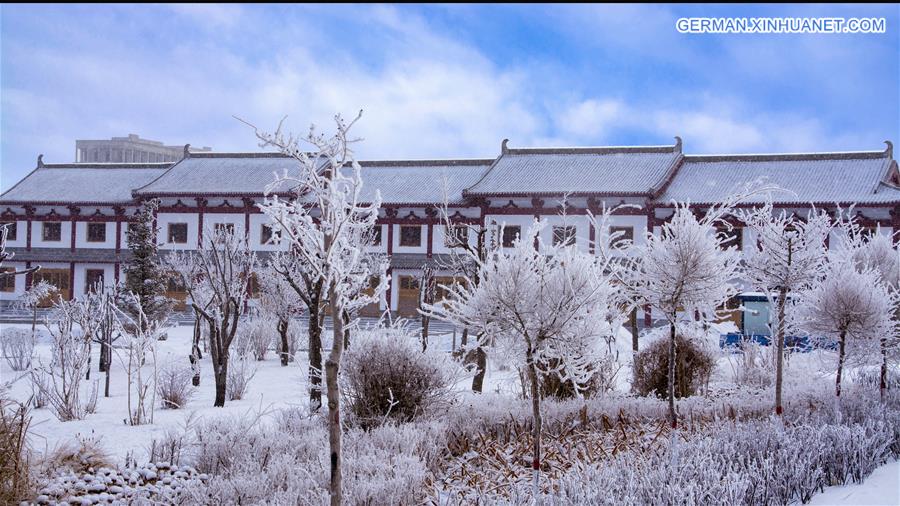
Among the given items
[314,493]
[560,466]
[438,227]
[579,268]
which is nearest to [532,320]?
[579,268]

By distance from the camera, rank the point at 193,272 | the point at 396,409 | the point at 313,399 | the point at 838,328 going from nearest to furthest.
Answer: the point at 396,409
the point at 313,399
the point at 838,328
the point at 193,272

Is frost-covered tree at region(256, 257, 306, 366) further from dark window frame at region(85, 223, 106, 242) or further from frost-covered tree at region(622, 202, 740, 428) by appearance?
dark window frame at region(85, 223, 106, 242)

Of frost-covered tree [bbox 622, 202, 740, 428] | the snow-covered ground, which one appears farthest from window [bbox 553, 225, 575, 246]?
the snow-covered ground

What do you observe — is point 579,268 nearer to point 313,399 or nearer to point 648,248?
point 648,248

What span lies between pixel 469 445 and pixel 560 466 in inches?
39.3

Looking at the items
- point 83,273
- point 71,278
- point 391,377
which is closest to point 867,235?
point 391,377

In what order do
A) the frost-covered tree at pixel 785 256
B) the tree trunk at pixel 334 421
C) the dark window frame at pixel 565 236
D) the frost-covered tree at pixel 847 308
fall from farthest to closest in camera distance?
1. the frost-covered tree at pixel 847 308
2. the frost-covered tree at pixel 785 256
3. the dark window frame at pixel 565 236
4. the tree trunk at pixel 334 421

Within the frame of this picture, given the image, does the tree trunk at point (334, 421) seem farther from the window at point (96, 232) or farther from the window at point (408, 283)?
the window at point (96, 232)

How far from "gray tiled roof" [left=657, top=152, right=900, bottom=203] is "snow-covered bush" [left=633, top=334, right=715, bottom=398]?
15280mm

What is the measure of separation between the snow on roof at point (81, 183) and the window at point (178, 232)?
7.09ft

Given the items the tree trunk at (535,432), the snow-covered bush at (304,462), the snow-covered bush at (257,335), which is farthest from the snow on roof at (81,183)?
the tree trunk at (535,432)

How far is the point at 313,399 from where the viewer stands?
9.22 meters

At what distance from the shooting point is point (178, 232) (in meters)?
32.2

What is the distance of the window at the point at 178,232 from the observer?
3197 centimetres
